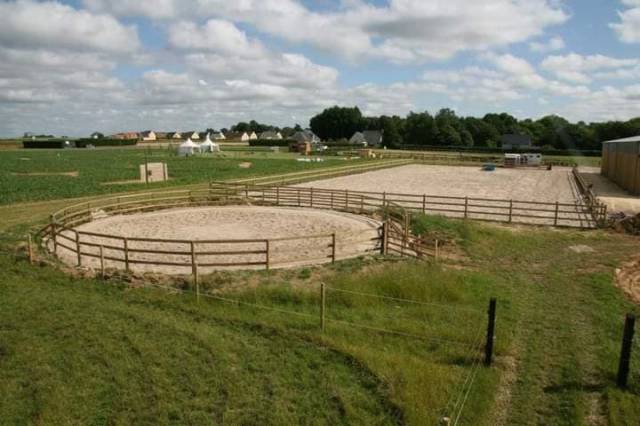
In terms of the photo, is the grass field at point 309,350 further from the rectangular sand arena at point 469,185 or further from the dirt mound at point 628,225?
the rectangular sand arena at point 469,185

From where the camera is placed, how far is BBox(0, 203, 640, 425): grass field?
721cm

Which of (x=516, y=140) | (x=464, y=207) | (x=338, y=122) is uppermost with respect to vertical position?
(x=338, y=122)

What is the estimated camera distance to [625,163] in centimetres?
3794

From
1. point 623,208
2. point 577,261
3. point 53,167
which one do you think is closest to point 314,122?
point 53,167

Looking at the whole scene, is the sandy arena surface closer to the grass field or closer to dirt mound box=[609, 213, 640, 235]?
the grass field

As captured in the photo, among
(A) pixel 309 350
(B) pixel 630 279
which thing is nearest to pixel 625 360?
(A) pixel 309 350

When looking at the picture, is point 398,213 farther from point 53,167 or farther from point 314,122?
point 314,122

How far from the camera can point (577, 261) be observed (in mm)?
15875

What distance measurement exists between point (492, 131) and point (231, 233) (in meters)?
105

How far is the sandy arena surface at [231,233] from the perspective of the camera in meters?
15.4

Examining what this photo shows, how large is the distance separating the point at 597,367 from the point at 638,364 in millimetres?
762

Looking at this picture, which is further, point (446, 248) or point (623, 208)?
point (623, 208)

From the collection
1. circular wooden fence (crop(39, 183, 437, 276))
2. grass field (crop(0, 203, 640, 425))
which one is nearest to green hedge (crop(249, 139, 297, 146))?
circular wooden fence (crop(39, 183, 437, 276))

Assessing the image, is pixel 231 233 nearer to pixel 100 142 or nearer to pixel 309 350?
pixel 309 350
